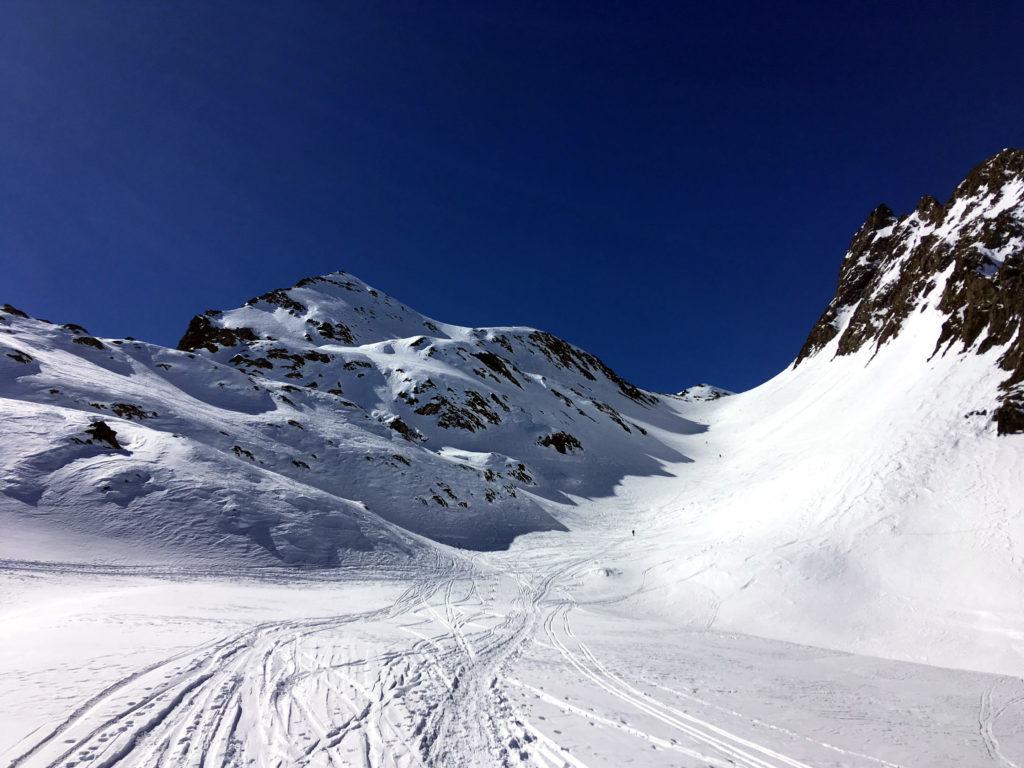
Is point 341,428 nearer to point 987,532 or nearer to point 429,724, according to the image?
point 429,724

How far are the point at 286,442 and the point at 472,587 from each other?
21.9 m

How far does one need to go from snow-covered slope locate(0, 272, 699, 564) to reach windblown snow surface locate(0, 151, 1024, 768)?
21 cm

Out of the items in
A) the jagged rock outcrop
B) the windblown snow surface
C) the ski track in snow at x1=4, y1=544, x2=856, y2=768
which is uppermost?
the jagged rock outcrop

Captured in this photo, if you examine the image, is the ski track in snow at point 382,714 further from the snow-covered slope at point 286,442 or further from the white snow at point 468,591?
the snow-covered slope at point 286,442

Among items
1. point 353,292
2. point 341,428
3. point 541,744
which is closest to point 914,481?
point 541,744

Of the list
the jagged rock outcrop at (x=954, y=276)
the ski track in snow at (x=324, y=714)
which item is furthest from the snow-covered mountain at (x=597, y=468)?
the ski track in snow at (x=324, y=714)

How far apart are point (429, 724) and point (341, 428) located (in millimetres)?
36973

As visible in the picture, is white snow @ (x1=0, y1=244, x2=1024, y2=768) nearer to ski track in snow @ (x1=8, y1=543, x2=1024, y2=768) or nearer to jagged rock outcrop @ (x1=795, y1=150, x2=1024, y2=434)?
ski track in snow @ (x1=8, y1=543, x2=1024, y2=768)

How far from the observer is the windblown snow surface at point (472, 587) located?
7188 mm

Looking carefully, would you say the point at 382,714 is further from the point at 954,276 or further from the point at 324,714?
the point at 954,276

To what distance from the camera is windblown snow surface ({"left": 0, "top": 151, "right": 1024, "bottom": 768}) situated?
23.6 feet

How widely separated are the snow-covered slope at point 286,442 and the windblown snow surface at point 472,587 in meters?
0.21

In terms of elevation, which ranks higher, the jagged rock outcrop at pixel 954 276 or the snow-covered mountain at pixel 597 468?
the jagged rock outcrop at pixel 954 276

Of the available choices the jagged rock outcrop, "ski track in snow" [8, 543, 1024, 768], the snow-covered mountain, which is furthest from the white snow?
the jagged rock outcrop
